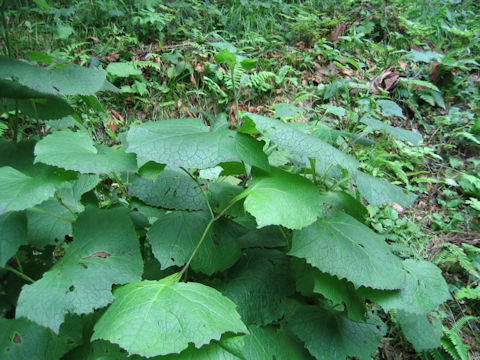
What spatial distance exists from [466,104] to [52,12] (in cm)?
501

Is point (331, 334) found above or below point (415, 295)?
below

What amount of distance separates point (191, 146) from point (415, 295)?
96cm

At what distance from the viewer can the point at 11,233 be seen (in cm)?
109

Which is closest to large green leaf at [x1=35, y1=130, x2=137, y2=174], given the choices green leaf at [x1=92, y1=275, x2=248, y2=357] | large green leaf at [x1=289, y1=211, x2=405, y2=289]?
green leaf at [x1=92, y1=275, x2=248, y2=357]

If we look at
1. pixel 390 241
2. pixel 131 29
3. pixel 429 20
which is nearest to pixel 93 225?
pixel 390 241

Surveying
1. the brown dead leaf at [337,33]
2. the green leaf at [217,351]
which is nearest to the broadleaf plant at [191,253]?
the green leaf at [217,351]

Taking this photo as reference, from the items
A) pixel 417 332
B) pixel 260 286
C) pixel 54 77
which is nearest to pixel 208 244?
pixel 260 286

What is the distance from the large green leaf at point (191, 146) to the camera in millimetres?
1054

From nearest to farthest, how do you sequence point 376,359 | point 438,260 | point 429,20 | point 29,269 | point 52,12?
point 29,269 < point 376,359 < point 438,260 < point 52,12 < point 429,20

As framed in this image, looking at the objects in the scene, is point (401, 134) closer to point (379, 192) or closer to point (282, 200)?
point (379, 192)

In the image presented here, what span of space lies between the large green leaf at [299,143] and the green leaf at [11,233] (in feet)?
2.68

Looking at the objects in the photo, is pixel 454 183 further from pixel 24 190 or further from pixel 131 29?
pixel 131 29

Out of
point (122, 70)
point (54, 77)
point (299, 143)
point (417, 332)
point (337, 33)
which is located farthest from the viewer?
point (337, 33)

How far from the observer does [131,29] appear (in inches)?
164
